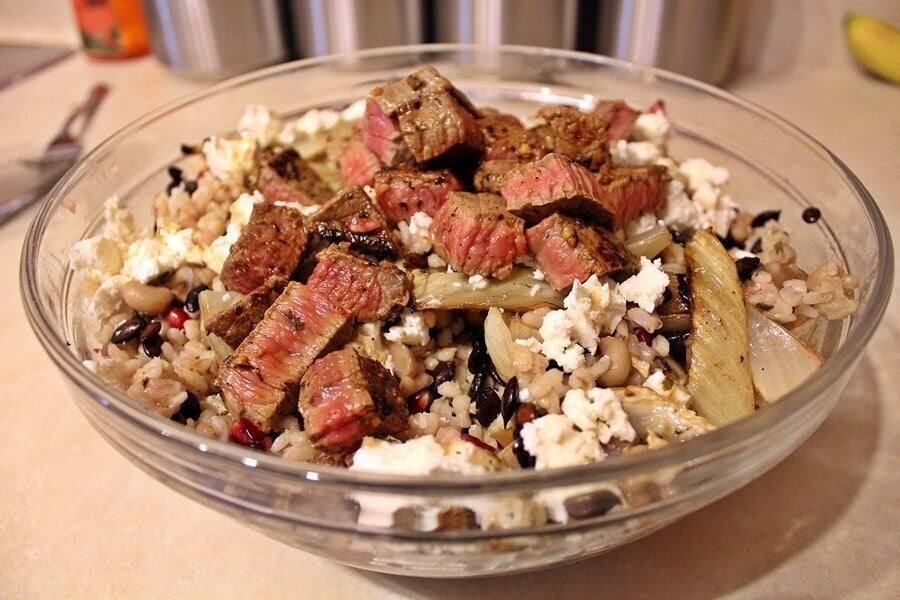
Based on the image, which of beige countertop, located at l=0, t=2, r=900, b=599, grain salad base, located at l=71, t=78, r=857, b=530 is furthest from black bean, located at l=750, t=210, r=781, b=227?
beige countertop, located at l=0, t=2, r=900, b=599

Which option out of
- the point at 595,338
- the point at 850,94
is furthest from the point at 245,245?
the point at 850,94

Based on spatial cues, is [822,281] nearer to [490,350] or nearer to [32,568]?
[490,350]

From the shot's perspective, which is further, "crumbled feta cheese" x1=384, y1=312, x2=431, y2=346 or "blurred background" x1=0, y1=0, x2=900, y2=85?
"blurred background" x1=0, y1=0, x2=900, y2=85

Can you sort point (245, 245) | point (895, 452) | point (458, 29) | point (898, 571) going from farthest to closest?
point (458, 29) → point (895, 452) → point (245, 245) → point (898, 571)

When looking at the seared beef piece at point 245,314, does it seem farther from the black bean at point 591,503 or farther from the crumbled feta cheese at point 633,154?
the crumbled feta cheese at point 633,154

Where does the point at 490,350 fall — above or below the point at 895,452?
above

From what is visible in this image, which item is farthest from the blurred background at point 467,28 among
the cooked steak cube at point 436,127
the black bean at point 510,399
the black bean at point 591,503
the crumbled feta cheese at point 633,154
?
the black bean at point 591,503

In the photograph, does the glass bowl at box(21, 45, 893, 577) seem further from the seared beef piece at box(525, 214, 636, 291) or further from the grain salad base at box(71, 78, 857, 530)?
the seared beef piece at box(525, 214, 636, 291)
